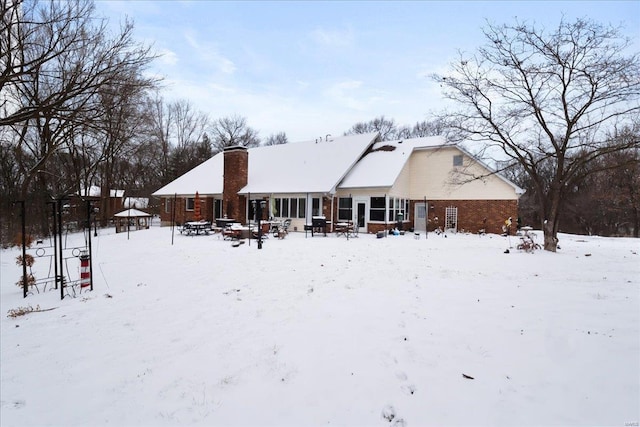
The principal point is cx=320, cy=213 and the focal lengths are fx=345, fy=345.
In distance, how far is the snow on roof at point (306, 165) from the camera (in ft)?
68.7

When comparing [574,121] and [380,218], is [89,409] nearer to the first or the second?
[574,121]

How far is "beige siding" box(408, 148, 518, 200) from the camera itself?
1991cm

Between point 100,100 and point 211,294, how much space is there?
441 cm

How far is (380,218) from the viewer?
65.2 ft

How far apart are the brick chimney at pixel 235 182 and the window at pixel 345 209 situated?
251 inches

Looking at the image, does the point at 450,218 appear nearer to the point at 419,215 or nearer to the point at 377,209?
the point at 419,215

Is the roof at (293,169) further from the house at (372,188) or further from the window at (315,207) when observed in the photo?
the window at (315,207)

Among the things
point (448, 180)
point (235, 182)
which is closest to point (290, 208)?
point (235, 182)

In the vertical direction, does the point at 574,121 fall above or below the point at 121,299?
above

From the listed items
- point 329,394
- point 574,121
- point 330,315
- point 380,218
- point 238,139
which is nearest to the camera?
point 329,394

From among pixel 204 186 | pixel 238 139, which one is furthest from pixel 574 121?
pixel 238 139

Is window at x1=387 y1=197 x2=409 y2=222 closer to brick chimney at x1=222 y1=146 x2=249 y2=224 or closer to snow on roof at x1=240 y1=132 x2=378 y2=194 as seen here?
snow on roof at x1=240 y1=132 x2=378 y2=194

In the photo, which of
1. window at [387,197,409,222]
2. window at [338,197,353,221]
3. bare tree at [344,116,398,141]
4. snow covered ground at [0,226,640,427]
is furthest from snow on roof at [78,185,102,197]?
bare tree at [344,116,398,141]

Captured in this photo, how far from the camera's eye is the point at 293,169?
23.2 m
